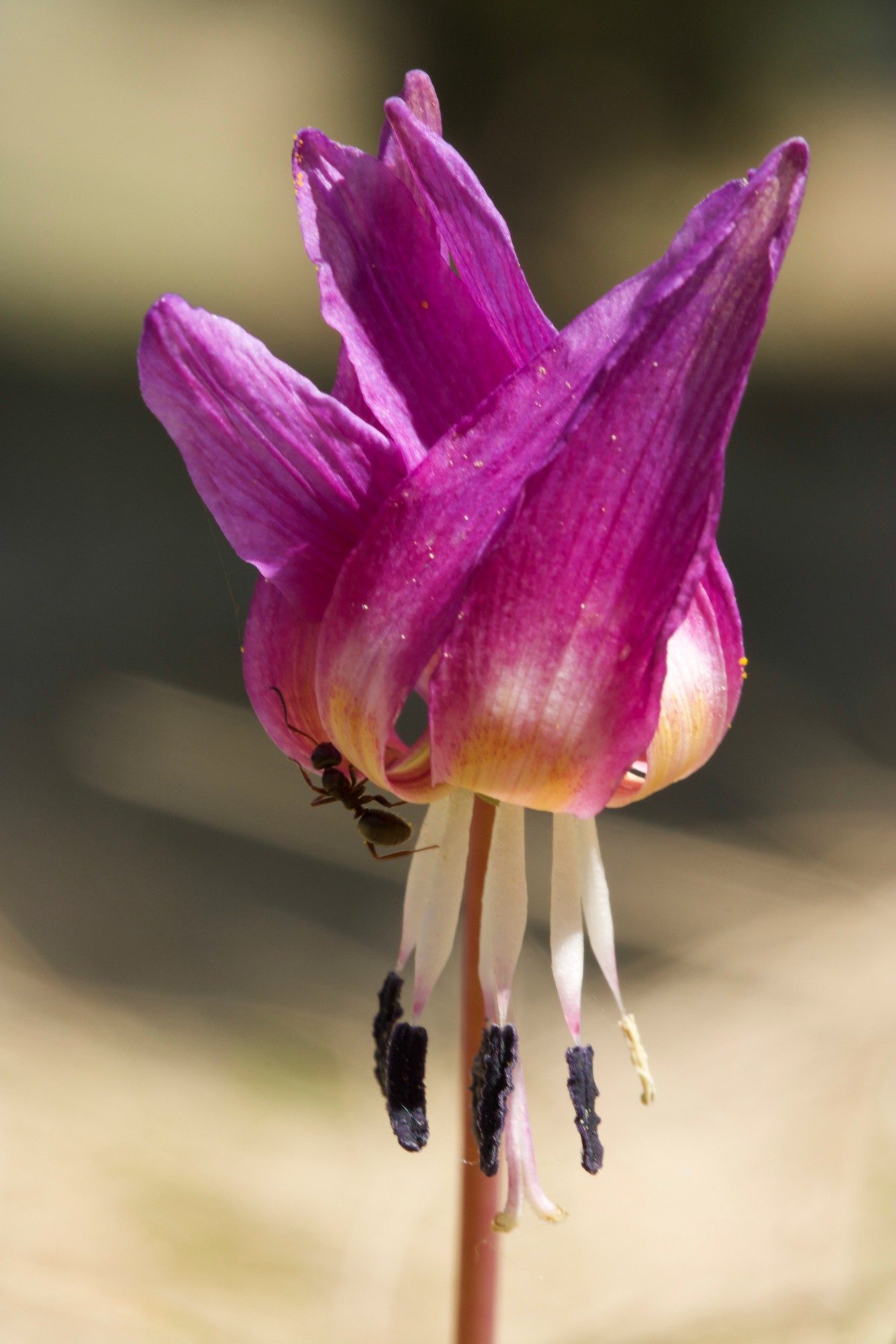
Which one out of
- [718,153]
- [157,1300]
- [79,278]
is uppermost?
[718,153]

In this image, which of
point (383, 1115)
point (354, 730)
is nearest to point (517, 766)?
point (354, 730)

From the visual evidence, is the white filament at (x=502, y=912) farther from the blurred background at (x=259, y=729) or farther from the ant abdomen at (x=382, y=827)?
the blurred background at (x=259, y=729)

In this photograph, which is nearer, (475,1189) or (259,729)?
(475,1189)

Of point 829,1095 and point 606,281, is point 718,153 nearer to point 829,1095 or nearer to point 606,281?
point 606,281

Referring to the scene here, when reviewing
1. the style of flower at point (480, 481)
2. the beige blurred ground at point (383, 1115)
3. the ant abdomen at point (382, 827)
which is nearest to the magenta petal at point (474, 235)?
the style of flower at point (480, 481)

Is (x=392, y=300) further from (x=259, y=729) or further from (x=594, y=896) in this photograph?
(x=259, y=729)

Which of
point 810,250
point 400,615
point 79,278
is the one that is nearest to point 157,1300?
point 400,615
